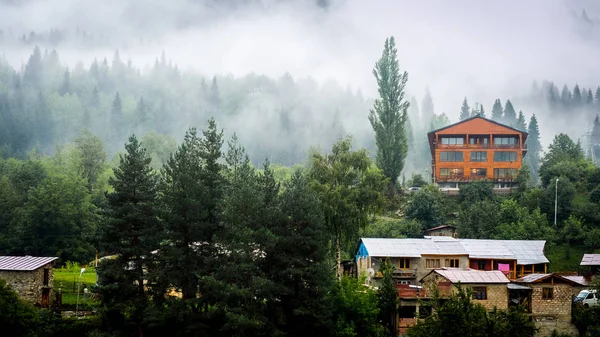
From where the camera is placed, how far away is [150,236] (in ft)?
135

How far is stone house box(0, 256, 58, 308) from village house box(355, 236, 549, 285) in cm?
2333

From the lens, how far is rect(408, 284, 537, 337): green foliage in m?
38.4

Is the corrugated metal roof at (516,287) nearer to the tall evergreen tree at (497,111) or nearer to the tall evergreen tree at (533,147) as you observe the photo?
the tall evergreen tree at (533,147)

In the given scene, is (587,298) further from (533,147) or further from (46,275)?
(533,147)

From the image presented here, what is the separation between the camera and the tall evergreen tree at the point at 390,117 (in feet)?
260

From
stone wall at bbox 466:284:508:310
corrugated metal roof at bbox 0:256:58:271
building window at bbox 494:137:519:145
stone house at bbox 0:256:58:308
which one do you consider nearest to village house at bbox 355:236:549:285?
stone wall at bbox 466:284:508:310

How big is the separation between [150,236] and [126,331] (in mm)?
6253

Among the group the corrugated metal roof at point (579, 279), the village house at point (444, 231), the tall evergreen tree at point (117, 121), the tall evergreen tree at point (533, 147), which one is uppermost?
the tall evergreen tree at point (117, 121)

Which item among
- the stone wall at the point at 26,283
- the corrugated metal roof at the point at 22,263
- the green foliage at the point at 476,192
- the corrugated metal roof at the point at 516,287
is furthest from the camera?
the green foliage at the point at 476,192

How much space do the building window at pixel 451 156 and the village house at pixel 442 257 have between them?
2616 cm

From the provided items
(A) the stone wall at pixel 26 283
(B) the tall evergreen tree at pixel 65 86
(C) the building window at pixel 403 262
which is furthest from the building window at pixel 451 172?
(B) the tall evergreen tree at pixel 65 86

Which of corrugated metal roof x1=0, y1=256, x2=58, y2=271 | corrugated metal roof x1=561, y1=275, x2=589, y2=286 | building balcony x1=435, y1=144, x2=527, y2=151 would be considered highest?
building balcony x1=435, y1=144, x2=527, y2=151

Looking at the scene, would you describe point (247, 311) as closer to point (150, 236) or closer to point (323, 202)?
point (150, 236)

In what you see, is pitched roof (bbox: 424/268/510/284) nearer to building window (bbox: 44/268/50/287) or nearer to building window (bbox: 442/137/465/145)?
building window (bbox: 44/268/50/287)
